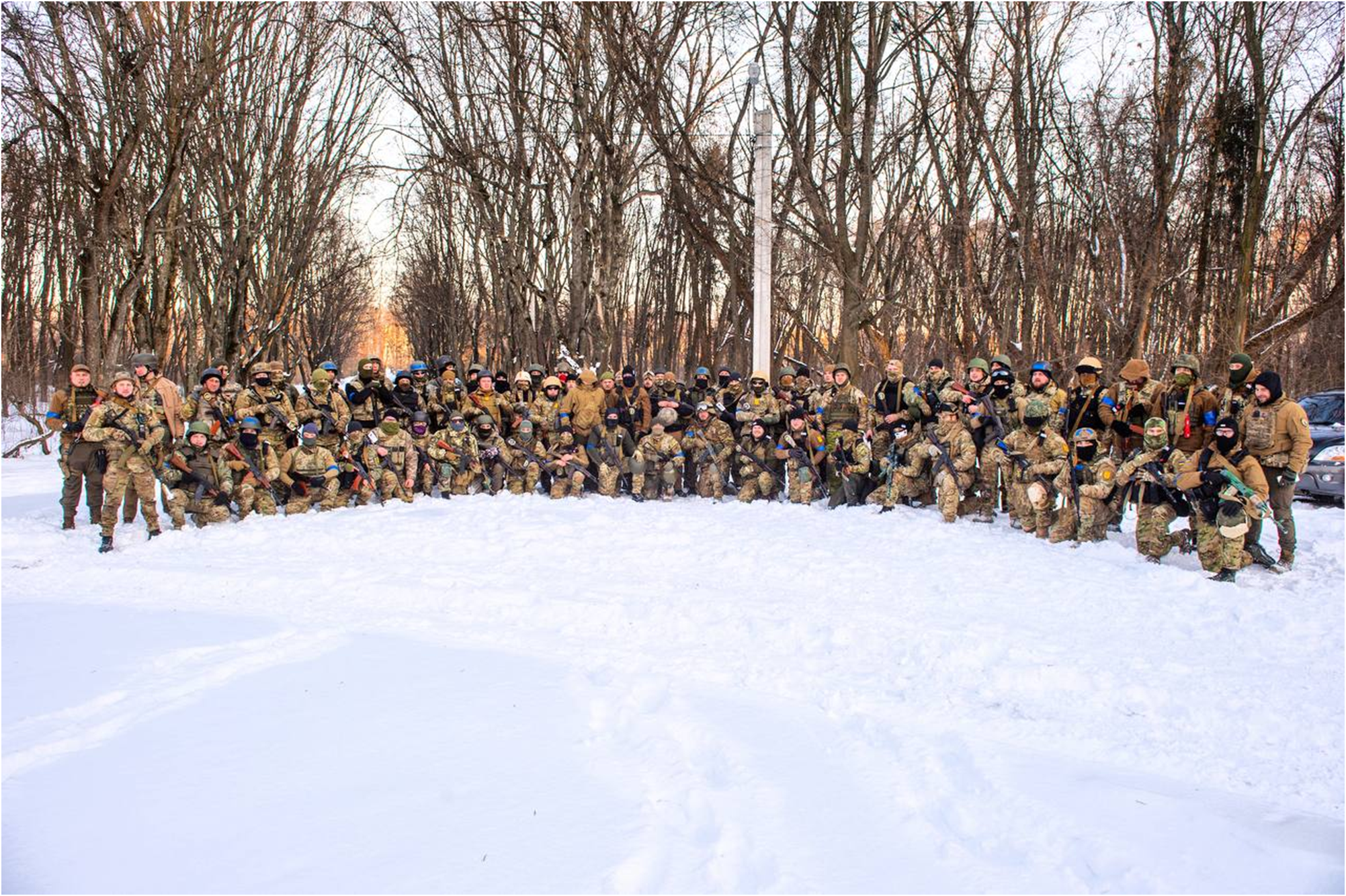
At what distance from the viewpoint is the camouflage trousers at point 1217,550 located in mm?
6277

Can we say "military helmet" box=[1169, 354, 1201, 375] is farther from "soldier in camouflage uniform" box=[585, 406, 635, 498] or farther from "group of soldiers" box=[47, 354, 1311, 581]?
"soldier in camouflage uniform" box=[585, 406, 635, 498]

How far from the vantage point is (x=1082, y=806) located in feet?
10.0

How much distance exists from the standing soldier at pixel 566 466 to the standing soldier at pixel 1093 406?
5977 millimetres

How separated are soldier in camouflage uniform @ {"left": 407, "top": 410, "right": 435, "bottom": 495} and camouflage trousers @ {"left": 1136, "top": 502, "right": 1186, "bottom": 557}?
807cm

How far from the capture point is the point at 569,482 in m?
10.7

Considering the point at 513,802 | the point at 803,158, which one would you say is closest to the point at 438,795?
the point at 513,802

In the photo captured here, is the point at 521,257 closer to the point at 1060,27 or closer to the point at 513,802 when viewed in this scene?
the point at 1060,27

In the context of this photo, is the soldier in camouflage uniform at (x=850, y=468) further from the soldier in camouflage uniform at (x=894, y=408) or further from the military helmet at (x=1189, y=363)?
the military helmet at (x=1189, y=363)

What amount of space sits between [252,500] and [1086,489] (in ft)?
29.3

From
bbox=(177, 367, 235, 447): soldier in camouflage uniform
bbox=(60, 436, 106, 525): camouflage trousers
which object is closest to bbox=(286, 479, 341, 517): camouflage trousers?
bbox=(177, 367, 235, 447): soldier in camouflage uniform

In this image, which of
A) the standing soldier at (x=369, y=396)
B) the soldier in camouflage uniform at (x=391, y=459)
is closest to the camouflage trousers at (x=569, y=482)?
the soldier in camouflage uniform at (x=391, y=459)

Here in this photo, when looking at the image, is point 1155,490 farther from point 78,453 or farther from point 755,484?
point 78,453

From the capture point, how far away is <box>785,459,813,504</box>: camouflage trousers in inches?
396

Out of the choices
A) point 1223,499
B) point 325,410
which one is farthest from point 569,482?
point 1223,499
